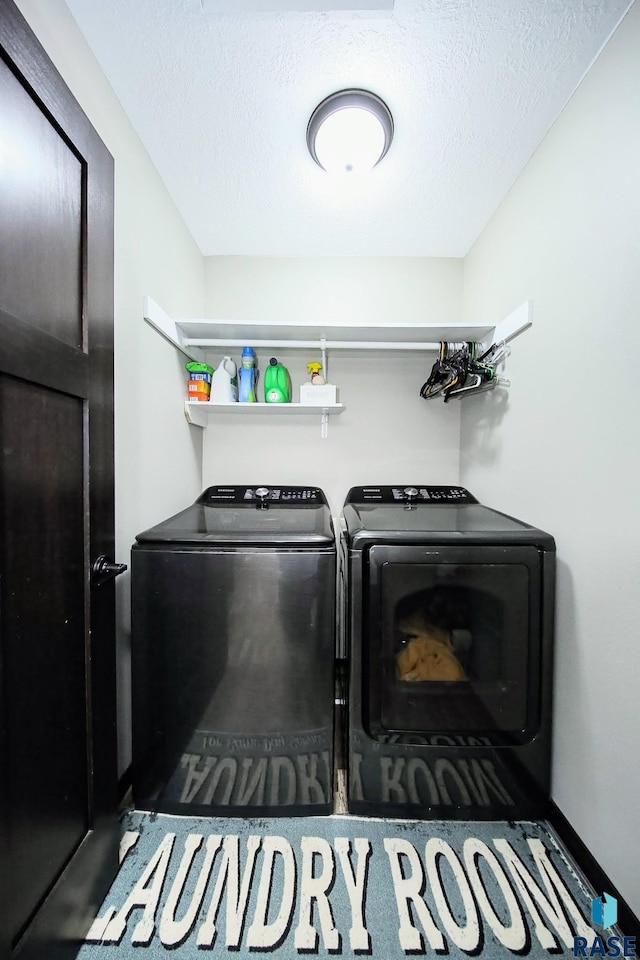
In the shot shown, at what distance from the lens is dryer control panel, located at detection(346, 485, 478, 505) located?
2033 mm

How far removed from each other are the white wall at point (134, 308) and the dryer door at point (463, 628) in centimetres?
95

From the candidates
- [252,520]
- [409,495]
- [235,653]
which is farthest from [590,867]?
[252,520]

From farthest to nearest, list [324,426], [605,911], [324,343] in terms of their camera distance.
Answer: [324,426] < [324,343] < [605,911]

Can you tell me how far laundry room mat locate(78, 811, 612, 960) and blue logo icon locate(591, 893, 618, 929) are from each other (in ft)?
0.07

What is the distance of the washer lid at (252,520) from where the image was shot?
1.31 meters

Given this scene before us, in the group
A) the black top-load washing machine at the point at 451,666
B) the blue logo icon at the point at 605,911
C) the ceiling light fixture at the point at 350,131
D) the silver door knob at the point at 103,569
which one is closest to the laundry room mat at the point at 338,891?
the blue logo icon at the point at 605,911

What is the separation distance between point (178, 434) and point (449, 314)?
1771 mm

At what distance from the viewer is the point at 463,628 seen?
4.31ft

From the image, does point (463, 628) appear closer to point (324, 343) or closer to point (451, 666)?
point (451, 666)

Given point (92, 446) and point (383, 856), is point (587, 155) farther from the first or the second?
point (383, 856)

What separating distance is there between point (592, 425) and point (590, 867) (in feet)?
4.49

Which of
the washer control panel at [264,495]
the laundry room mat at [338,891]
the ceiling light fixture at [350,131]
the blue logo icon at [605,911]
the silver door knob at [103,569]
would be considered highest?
the ceiling light fixture at [350,131]

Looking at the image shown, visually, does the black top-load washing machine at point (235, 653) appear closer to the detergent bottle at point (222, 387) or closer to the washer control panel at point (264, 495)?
the washer control panel at point (264, 495)

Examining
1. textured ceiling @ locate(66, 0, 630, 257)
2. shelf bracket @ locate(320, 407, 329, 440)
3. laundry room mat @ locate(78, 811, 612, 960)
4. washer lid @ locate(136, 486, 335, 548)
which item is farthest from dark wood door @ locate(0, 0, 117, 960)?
shelf bracket @ locate(320, 407, 329, 440)
